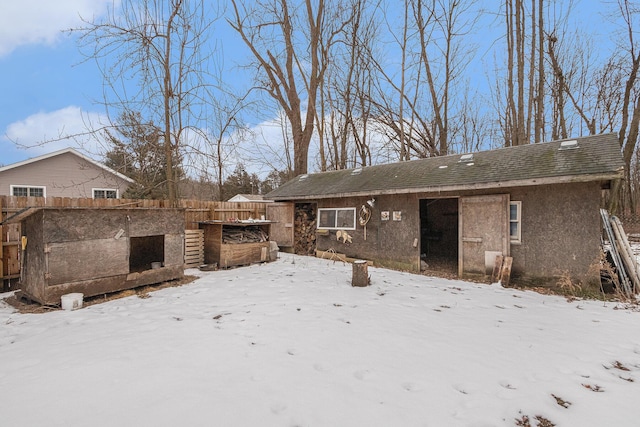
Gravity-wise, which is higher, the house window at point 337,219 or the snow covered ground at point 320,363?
the house window at point 337,219

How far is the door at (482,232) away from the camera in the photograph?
654 centimetres

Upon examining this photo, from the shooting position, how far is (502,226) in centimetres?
653

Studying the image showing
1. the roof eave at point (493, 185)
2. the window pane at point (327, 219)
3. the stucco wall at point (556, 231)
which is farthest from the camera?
the window pane at point (327, 219)

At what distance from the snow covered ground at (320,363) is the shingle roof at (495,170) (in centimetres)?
236

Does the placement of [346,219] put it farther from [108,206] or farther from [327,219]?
[108,206]

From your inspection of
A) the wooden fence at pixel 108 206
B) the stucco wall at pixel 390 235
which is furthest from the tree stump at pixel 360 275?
the wooden fence at pixel 108 206

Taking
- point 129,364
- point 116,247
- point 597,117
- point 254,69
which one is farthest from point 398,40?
point 129,364

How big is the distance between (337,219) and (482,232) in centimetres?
415

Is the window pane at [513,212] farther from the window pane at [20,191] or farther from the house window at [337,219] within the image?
the window pane at [20,191]

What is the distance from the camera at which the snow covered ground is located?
7.16 feet

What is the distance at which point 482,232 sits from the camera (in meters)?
6.82

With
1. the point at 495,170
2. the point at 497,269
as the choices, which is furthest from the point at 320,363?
the point at 495,170

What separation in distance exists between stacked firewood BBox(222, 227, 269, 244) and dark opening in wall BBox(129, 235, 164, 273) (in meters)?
1.52

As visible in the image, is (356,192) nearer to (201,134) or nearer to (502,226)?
(502,226)
